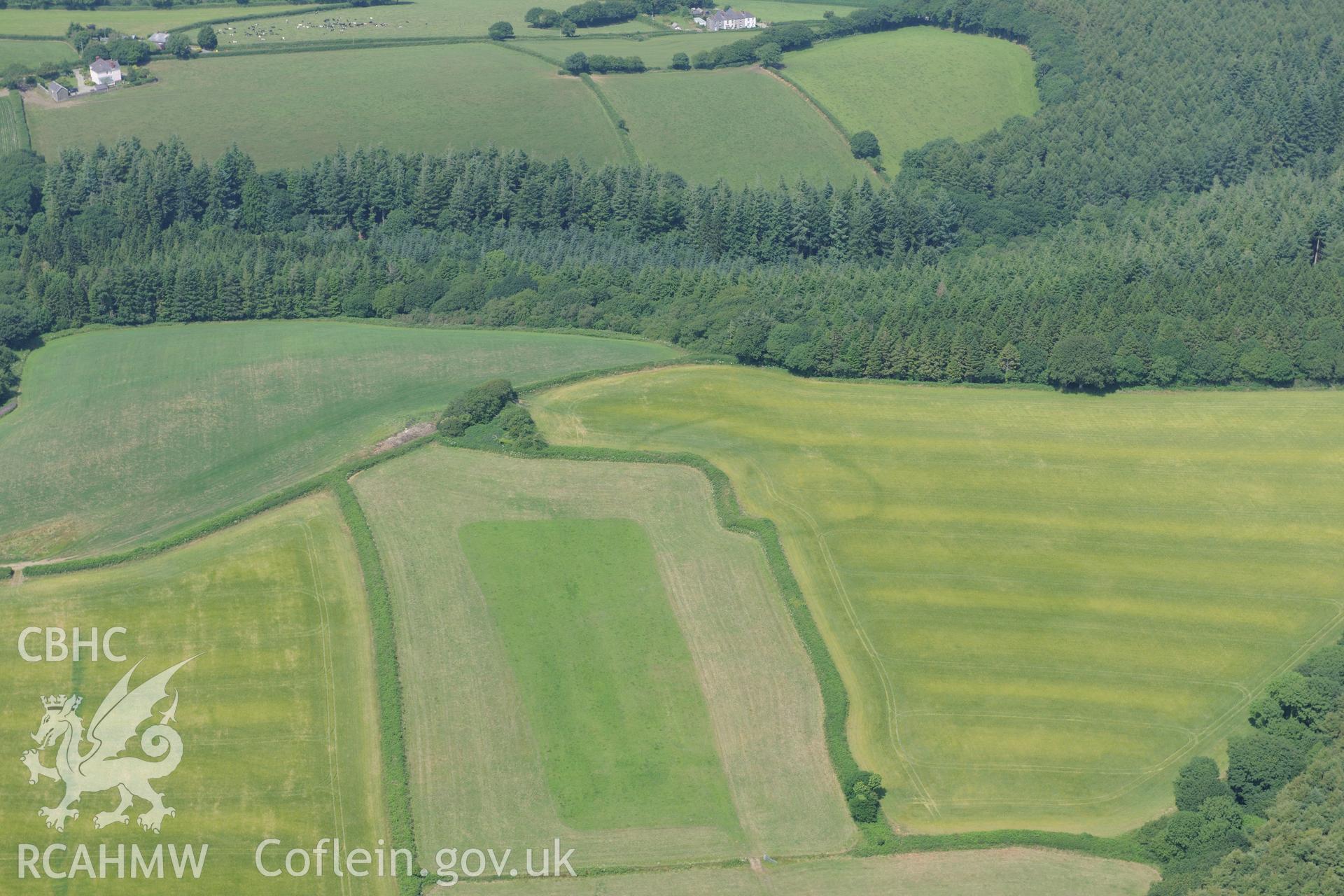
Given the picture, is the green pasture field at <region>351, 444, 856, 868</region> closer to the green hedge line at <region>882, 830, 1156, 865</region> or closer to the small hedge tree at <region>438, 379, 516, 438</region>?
the small hedge tree at <region>438, 379, 516, 438</region>

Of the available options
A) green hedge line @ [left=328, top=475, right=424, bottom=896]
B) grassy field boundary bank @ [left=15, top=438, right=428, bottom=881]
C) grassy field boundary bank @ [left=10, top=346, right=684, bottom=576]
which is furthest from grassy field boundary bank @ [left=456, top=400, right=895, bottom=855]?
green hedge line @ [left=328, top=475, right=424, bottom=896]

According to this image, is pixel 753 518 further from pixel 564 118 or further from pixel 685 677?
pixel 564 118

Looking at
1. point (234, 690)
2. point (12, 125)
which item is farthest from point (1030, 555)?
point (12, 125)

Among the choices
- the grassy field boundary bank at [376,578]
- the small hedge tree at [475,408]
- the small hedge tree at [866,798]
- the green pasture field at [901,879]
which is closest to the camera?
the green pasture field at [901,879]

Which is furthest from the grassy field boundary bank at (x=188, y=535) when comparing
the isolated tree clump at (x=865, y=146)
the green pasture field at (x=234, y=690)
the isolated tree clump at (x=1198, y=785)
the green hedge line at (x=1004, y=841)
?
the isolated tree clump at (x=865, y=146)

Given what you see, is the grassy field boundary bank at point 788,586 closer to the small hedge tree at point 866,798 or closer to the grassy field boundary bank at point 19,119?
the small hedge tree at point 866,798
